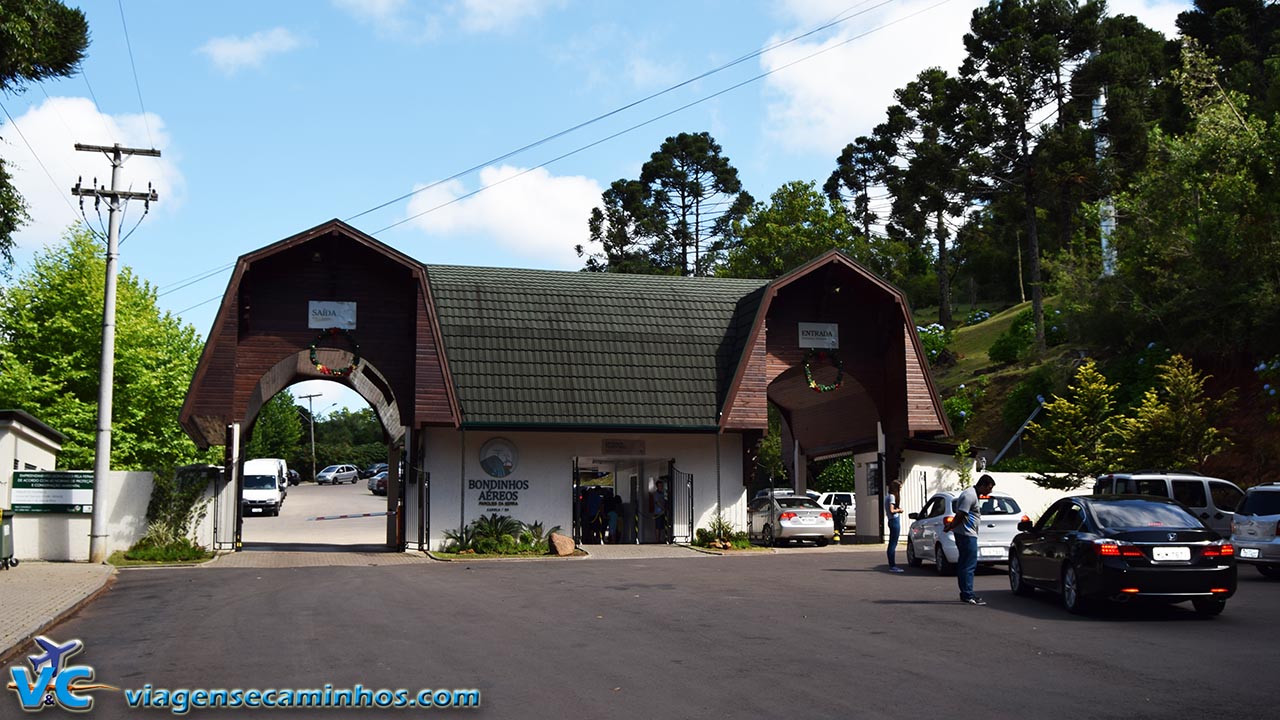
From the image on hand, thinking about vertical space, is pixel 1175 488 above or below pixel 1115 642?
above

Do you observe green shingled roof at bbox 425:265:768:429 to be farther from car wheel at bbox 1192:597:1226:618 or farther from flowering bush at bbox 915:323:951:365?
flowering bush at bbox 915:323:951:365

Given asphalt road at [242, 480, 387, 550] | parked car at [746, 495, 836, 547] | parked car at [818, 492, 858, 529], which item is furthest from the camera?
parked car at [818, 492, 858, 529]

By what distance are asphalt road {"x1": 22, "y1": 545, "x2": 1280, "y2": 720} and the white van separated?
111ft

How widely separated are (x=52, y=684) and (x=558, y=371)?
2208 centimetres

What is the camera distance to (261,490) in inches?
2057

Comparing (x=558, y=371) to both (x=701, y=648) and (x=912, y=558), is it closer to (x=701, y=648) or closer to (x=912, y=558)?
(x=912, y=558)

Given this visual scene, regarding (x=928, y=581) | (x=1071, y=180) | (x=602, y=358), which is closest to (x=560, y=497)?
(x=602, y=358)

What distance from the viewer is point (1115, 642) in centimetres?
1177

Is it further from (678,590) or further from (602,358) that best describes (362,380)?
(678,590)

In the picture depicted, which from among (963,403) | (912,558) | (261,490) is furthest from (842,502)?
(261,490)

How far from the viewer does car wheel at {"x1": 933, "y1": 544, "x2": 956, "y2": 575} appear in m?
21.2

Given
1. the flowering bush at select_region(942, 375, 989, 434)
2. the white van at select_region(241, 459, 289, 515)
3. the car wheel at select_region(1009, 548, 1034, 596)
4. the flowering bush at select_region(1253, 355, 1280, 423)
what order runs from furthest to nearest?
the white van at select_region(241, 459, 289, 515)
the flowering bush at select_region(942, 375, 989, 434)
the flowering bush at select_region(1253, 355, 1280, 423)
the car wheel at select_region(1009, 548, 1034, 596)

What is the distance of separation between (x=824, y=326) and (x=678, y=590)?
16.1m

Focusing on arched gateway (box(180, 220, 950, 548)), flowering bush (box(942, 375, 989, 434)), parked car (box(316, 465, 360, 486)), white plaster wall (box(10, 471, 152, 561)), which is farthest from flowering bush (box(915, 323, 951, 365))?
parked car (box(316, 465, 360, 486))
